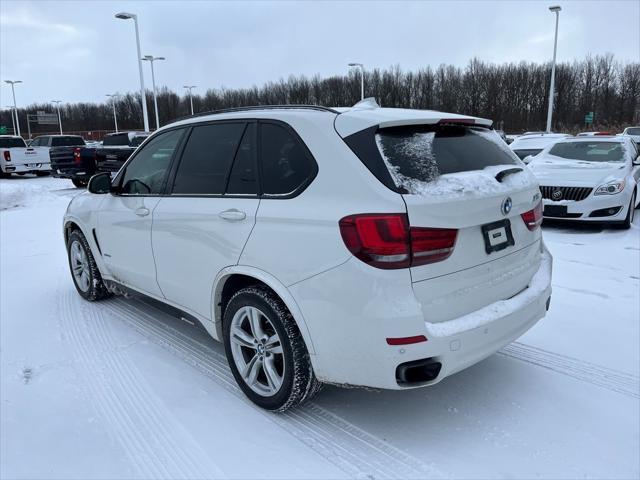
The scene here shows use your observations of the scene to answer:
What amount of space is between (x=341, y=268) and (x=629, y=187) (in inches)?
298

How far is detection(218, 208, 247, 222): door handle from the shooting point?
2.95 meters

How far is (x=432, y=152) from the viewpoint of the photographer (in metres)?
2.73

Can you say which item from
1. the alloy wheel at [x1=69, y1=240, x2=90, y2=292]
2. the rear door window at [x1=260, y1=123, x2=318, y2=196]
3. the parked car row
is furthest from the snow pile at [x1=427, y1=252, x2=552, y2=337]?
the parked car row

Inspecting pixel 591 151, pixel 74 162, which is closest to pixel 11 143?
pixel 74 162

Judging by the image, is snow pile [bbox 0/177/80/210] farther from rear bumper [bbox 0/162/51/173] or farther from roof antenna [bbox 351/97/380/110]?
roof antenna [bbox 351/97/380/110]

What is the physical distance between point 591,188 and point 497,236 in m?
6.25

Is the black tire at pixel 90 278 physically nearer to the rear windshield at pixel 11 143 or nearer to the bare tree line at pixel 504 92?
the rear windshield at pixel 11 143

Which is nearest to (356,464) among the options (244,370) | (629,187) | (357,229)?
(244,370)

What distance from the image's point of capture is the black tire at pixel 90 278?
16.2 ft

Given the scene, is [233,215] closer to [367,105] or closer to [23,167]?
[367,105]

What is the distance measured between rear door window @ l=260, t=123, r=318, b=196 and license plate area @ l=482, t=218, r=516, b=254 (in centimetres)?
101

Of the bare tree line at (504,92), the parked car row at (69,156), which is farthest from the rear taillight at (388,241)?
the bare tree line at (504,92)

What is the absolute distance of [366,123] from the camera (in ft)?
8.78

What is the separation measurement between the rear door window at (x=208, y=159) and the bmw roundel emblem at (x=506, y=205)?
1696 millimetres
